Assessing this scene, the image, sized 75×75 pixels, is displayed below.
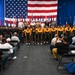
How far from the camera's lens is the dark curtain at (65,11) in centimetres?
2436

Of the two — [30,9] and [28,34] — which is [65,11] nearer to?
[30,9]

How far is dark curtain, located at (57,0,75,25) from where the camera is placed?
24.4 meters

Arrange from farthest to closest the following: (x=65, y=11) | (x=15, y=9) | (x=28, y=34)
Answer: (x=65, y=11) < (x=15, y=9) < (x=28, y=34)

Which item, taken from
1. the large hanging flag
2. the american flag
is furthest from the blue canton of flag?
the large hanging flag

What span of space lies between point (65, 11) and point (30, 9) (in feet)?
12.1

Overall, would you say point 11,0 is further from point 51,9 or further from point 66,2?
point 66,2

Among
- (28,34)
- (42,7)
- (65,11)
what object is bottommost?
(28,34)

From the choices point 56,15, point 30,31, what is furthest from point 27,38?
point 56,15

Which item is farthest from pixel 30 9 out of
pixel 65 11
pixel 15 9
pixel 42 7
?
pixel 65 11

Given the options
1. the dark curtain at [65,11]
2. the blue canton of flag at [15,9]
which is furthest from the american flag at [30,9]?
the dark curtain at [65,11]

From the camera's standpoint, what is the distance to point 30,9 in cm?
2353

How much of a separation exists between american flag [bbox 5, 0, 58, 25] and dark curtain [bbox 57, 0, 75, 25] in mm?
1051

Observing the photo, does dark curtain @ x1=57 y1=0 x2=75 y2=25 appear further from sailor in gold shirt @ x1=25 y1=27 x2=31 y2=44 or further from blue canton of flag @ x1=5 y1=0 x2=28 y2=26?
sailor in gold shirt @ x1=25 y1=27 x2=31 y2=44

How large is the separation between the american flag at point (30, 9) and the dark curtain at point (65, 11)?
1.05 meters
